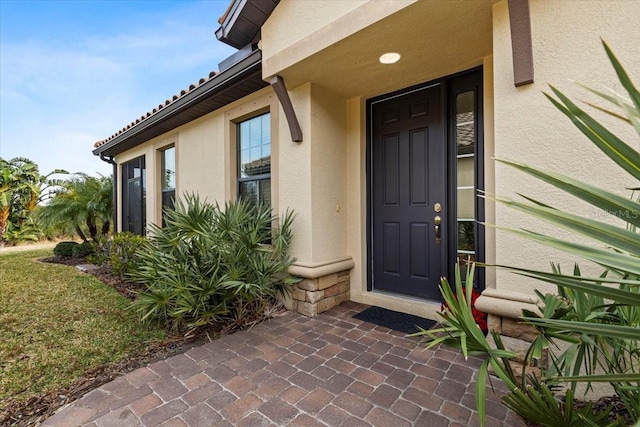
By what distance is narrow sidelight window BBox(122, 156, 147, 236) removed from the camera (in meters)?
8.16

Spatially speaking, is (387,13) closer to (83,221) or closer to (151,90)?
(83,221)

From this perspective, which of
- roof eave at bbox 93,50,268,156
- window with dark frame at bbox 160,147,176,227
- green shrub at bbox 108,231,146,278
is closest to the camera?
roof eave at bbox 93,50,268,156

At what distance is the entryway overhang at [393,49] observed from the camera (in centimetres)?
261

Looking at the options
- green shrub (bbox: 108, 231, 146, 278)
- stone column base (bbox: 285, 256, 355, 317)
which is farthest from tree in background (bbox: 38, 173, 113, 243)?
stone column base (bbox: 285, 256, 355, 317)

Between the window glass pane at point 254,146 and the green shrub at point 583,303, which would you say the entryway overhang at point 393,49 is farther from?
the green shrub at point 583,303

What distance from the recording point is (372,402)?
6.99 feet

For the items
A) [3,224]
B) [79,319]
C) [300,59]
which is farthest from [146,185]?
[3,224]

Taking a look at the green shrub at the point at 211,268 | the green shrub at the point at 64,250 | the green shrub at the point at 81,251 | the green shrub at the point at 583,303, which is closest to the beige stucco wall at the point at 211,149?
the green shrub at the point at 211,268

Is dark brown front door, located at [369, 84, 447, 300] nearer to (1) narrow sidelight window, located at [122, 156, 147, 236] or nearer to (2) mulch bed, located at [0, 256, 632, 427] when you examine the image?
(2) mulch bed, located at [0, 256, 632, 427]

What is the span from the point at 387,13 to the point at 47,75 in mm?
15090

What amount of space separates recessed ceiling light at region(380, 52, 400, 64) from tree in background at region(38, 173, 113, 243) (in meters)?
8.91

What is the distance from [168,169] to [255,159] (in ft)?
11.1

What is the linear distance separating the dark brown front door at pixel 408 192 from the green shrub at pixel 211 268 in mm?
1375

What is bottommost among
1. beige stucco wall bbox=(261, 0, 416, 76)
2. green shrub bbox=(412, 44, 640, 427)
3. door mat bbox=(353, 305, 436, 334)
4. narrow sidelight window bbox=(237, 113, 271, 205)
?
door mat bbox=(353, 305, 436, 334)
